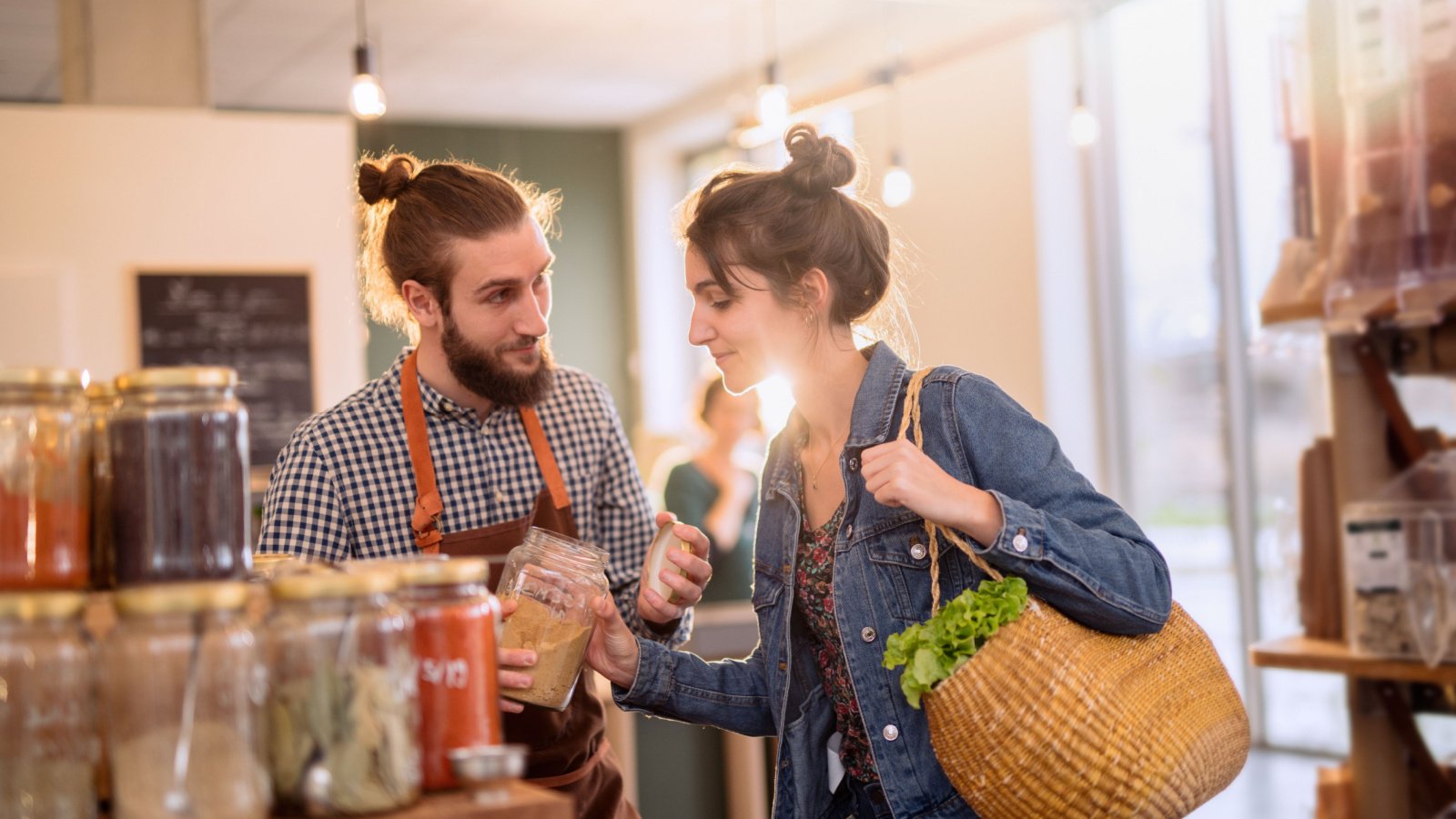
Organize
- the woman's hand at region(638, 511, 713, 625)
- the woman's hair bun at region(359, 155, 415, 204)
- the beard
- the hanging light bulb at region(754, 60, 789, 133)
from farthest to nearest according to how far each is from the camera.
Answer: the hanging light bulb at region(754, 60, 789, 133) < the woman's hair bun at region(359, 155, 415, 204) < the beard < the woman's hand at region(638, 511, 713, 625)

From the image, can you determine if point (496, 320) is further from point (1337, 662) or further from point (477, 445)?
point (1337, 662)

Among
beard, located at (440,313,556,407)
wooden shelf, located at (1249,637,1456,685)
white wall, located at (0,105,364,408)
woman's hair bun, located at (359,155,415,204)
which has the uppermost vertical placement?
white wall, located at (0,105,364,408)

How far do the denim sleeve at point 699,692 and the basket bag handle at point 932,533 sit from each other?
0.34 meters

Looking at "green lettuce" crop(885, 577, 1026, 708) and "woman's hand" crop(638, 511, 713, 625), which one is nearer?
"green lettuce" crop(885, 577, 1026, 708)

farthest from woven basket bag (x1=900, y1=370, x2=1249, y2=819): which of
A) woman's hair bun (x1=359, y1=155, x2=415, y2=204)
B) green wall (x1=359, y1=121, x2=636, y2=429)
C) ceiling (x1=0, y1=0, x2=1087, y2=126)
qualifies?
green wall (x1=359, y1=121, x2=636, y2=429)

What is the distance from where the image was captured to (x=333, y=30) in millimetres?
6699

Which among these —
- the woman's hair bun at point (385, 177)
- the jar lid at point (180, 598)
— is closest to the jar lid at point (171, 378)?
the jar lid at point (180, 598)

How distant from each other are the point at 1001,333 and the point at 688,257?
4582 mm

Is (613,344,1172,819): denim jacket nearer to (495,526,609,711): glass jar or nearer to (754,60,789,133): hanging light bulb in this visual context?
(495,526,609,711): glass jar

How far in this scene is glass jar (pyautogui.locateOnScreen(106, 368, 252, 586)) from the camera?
0.99 meters

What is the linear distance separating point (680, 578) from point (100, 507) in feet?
2.80

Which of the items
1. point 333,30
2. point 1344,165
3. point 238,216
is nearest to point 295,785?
point 1344,165

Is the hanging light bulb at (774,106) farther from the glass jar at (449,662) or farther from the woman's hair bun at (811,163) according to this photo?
the glass jar at (449,662)

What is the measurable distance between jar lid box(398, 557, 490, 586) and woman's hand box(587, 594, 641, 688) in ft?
2.43
